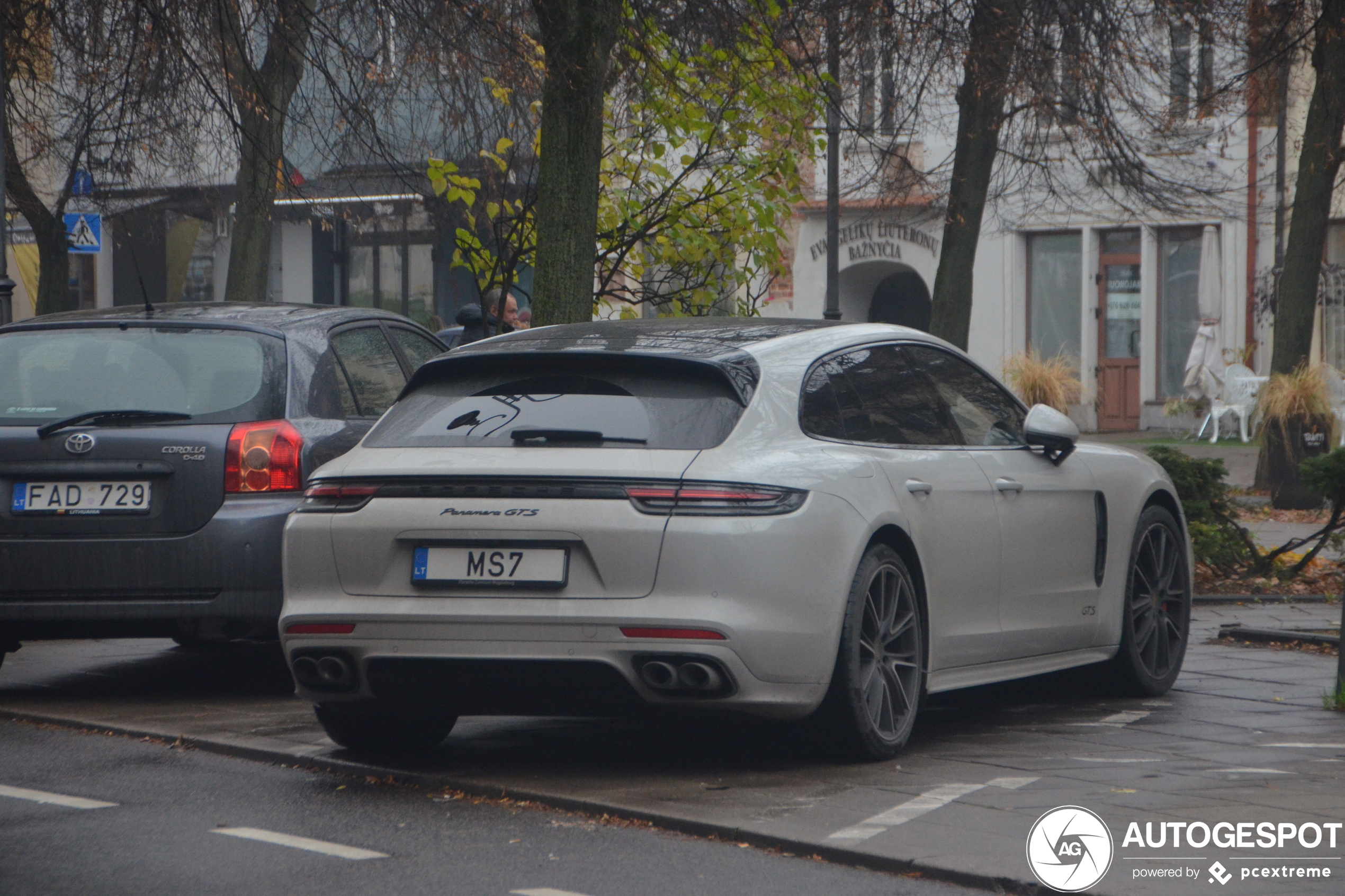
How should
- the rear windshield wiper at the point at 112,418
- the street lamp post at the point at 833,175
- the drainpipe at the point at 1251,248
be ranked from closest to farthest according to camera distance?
1. the rear windshield wiper at the point at 112,418
2. the street lamp post at the point at 833,175
3. the drainpipe at the point at 1251,248

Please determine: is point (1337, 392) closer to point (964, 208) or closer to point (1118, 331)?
point (1118, 331)

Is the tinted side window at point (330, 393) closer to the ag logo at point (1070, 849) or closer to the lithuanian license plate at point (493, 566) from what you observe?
the lithuanian license plate at point (493, 566)

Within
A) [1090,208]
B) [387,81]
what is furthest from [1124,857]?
[1090,208]

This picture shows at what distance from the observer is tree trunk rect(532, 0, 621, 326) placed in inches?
399

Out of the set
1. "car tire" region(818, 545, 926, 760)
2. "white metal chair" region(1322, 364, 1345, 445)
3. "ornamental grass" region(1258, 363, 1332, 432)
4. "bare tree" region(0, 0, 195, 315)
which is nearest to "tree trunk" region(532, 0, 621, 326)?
"bare tree" region(0, 0, 195, 315)

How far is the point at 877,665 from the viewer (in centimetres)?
616

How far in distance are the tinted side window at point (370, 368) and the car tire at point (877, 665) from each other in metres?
3.04

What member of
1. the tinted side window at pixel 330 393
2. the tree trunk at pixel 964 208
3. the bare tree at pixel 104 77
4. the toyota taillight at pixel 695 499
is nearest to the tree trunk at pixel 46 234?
the bare tree at pixel 104 77

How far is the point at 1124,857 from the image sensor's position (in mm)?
4848

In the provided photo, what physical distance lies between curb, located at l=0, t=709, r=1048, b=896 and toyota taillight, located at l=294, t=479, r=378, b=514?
876 mm

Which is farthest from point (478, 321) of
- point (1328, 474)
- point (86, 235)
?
point (86, 235)

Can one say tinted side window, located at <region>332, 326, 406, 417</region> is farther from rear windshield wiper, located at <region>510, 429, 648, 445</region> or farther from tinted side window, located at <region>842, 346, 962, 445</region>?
rear windshield wiper, located at <region>510, 429, 648, 445</region>

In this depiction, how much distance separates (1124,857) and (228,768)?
9.99 feet

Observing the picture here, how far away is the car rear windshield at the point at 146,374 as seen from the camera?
25.9ft
